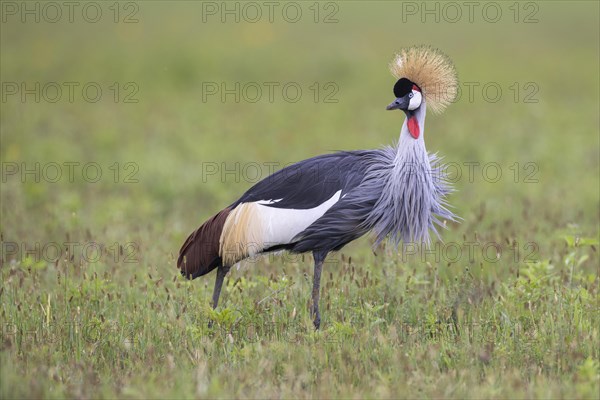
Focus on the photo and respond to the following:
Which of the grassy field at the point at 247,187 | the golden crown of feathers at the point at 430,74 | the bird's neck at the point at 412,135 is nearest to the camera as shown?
the grassy field at the point at 247,187

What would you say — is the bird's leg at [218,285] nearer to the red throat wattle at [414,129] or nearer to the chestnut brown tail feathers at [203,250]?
the chestnut brown tail feathers at [203,250]

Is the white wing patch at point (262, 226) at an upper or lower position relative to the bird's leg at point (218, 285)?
upper

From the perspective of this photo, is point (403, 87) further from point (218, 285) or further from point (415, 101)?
point (218, 285)

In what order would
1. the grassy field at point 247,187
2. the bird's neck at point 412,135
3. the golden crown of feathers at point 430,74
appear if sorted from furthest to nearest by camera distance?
1. the golden crown of feathers at point 430,74
2. the bird's neck at point 412,135
3. the grassy field at point 247,187

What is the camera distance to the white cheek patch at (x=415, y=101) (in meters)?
4.99

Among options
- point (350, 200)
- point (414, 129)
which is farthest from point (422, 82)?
point (350, 200)

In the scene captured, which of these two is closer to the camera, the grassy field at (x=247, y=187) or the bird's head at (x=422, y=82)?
the grassy field at (x=247, y=187)

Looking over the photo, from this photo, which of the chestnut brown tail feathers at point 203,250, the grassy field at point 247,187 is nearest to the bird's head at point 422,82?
the grassy field at point 247,187

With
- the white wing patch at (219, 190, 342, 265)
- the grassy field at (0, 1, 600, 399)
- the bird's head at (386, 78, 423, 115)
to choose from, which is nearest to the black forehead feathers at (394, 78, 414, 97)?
the bird's head at (386, 78, 423, 115)

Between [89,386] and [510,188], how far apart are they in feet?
18.7

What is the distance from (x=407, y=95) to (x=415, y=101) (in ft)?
0.20

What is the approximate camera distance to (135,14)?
20500mm

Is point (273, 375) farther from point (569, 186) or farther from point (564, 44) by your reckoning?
point (564, 44)

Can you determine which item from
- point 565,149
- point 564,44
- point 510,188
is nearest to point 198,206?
point 510,188
